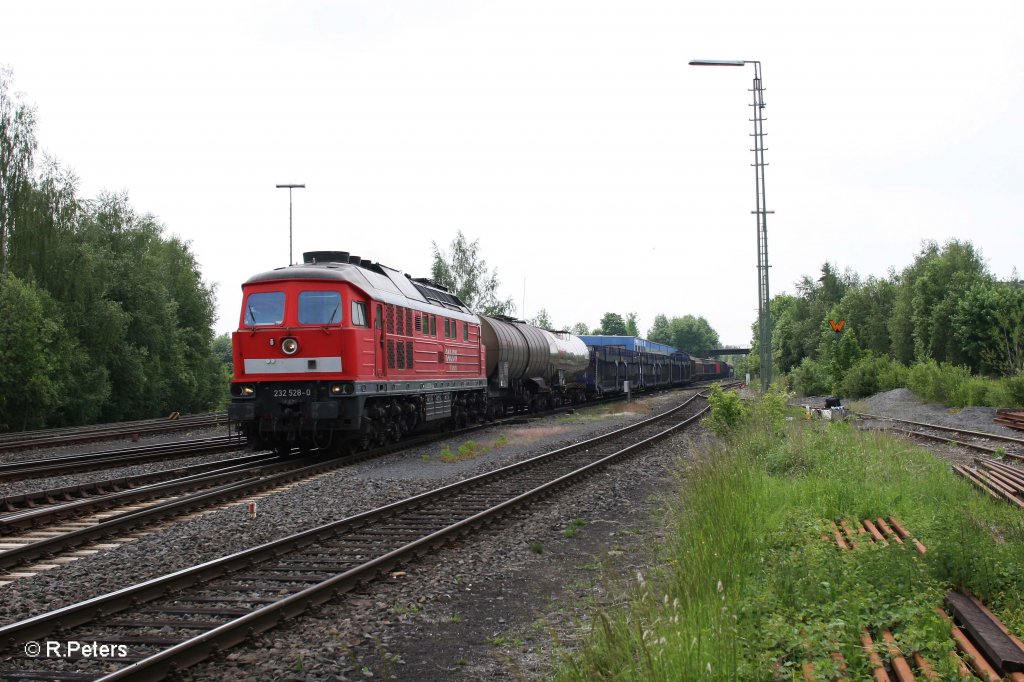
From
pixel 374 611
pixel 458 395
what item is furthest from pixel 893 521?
pixel 458 395

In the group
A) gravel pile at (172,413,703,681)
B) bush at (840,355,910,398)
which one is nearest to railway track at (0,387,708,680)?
gravel pile at (172,413,703,681)

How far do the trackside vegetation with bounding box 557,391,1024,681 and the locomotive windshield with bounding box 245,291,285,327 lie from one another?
9156mm

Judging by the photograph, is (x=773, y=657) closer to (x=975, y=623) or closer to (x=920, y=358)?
(x=975, y=623)

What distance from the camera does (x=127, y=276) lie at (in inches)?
1620

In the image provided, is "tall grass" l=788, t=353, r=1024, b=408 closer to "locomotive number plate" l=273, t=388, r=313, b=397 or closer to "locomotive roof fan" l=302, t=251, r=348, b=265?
"locomotive roof fan" l=302, t=251, r=348, b=265

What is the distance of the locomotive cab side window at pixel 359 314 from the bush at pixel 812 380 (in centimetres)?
3054

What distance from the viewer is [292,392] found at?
601 inches

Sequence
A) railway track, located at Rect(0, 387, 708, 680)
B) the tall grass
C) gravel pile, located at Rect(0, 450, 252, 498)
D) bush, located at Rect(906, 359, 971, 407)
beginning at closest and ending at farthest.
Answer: railway track, located at Rect(0, 387, 708, 680), gravel pile, located at Rect(0, 450, 252, 498), the tall grass, bush, located at Rect(906, 359, 971, 407)

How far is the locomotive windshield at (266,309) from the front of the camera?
15664 millimetres

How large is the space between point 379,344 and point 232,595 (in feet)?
33.3

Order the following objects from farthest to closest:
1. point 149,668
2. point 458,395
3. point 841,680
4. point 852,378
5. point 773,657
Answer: point 852,378
point 458,395
point 149,668
point 773,657
point 841,680

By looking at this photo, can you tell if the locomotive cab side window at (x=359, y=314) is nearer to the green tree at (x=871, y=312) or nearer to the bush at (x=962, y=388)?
the bush at (x=962, y=388)

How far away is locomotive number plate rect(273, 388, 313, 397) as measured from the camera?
1523 cm

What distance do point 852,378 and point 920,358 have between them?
21.9 feet
